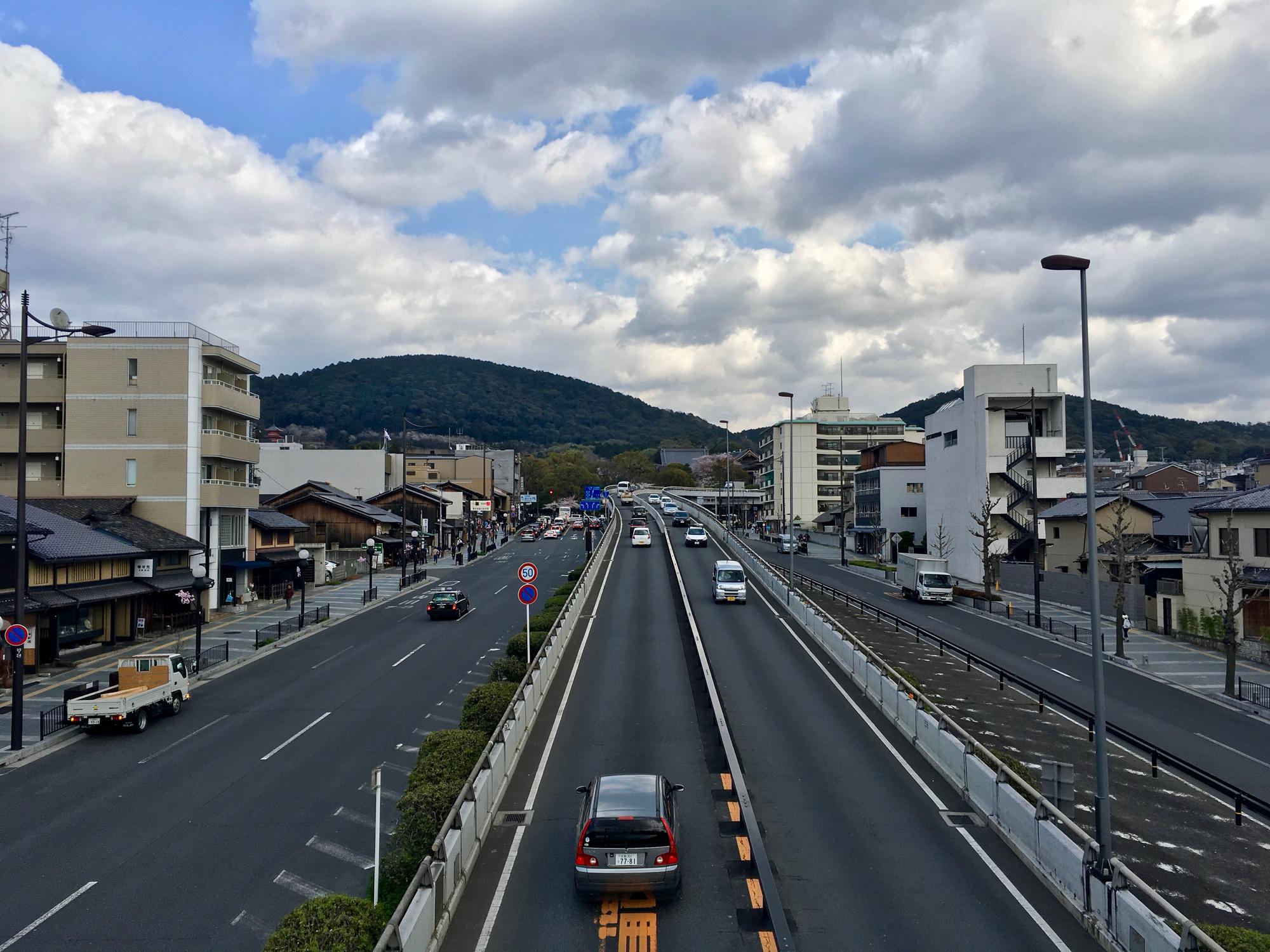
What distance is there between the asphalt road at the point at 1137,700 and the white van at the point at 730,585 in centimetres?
970

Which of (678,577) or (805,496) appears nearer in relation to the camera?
(678,577)

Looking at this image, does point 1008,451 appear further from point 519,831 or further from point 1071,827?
point 519,831

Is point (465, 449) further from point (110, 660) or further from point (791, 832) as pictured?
point (791, 832)

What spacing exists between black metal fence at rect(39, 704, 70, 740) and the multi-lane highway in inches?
557

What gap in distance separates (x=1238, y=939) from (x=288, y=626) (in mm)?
42156

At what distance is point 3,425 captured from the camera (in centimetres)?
4466

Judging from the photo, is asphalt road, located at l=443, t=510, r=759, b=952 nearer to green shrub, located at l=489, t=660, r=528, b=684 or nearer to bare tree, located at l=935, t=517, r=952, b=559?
green shrub, located at l=489, t=660, r=528, b=684

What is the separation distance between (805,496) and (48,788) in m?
125

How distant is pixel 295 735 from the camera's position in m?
24.0

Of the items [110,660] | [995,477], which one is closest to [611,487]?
[995,477]

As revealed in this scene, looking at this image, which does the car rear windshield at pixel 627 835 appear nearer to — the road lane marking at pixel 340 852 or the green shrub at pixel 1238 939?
the road lane marking at pixel 340 852

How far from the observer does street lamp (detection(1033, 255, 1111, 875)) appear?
12.4m

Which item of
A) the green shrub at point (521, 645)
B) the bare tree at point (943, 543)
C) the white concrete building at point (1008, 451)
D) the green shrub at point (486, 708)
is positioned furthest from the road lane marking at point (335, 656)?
the bare tree at point (943, 543)

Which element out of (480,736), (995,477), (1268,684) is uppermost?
(995,477)
